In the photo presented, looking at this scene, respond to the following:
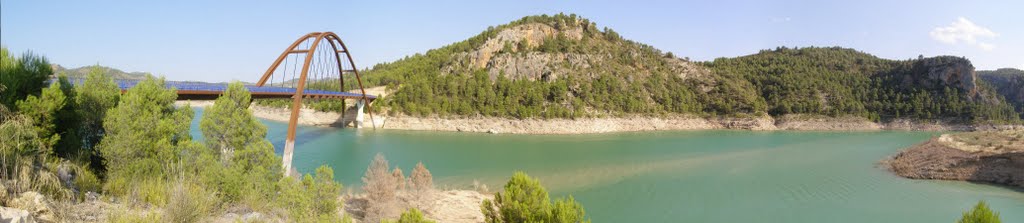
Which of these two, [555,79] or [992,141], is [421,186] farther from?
[555,79]

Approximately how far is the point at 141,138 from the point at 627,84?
246ft

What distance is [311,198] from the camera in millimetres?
9109

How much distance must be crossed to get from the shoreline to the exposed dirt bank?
34403 millimetres

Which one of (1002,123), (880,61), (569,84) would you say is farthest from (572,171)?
(880,61)

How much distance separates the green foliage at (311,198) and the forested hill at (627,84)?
48329mm

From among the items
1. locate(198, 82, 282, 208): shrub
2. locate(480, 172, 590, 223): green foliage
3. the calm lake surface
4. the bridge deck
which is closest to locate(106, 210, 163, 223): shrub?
locate(198, 82, 282, 208): shrub

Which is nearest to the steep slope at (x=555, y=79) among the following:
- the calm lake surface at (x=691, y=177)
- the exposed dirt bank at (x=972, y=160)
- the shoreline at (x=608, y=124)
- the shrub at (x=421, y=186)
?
the shoreline at (x=608, y=124)

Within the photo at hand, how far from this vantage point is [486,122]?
57344mm

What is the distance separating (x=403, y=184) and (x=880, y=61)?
12563 cm

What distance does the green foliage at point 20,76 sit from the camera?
303 inches

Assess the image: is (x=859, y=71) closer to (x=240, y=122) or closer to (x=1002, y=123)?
(x=1002, y=123)

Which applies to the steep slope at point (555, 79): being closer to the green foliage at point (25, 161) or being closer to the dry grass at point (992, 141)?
the dry grass at point (992, 141)

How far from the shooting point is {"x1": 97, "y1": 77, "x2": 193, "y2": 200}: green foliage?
9062 mm

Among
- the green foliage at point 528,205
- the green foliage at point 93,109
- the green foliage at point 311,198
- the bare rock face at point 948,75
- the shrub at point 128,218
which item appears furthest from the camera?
the bare rock face at point 948,75
